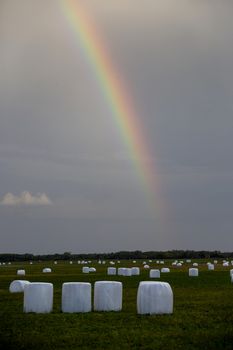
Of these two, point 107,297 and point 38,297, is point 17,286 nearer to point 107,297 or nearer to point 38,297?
point 38,297

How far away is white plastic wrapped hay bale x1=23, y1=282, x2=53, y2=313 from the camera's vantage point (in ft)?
72.7

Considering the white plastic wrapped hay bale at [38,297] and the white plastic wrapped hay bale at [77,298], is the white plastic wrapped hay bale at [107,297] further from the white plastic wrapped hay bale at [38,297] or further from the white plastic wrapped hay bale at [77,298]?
the white plastic wrapped hay bale at [38,297]

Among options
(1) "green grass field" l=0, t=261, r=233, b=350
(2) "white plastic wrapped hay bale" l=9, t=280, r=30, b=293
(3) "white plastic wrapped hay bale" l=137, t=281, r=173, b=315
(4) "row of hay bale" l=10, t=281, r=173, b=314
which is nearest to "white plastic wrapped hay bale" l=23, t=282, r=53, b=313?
(4) "row of hay bale" l=10, t=281, r=173, b=314

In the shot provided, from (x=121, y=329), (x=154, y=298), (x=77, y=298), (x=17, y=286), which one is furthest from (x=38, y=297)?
(x=17, y=286)

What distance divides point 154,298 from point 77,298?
255 cm

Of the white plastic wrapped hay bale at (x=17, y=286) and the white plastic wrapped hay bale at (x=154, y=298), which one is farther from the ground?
the white plastic wrapped hay bale at (x=17, y=286)

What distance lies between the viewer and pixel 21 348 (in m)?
15.0

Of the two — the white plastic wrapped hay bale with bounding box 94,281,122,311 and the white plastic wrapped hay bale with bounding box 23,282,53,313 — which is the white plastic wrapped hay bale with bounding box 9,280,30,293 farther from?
the white plastic wrapped hay bale with bounding box 94,281,122,311

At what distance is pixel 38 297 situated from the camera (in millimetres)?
22328

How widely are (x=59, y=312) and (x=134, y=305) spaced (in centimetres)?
374

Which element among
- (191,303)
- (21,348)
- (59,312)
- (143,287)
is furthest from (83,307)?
(21,348)

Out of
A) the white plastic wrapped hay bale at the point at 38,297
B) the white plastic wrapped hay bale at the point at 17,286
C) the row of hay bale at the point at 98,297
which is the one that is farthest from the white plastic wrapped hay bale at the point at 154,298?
the white plastic wrapped hay bale at the point at 17,286

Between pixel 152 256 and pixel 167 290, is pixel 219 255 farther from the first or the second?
pixel 167 290

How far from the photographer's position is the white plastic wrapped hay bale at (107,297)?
2245cm
